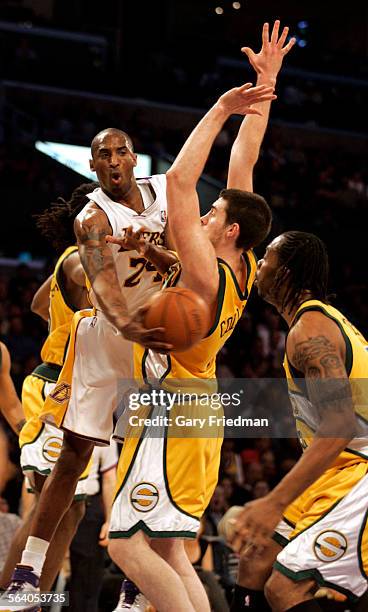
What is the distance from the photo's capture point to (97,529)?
688cm

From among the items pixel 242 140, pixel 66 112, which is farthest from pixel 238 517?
pixel 66 112

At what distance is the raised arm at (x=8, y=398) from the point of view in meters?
5.51

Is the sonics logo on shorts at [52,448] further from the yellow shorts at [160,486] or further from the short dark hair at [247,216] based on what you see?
the short dark hair at [247,216]

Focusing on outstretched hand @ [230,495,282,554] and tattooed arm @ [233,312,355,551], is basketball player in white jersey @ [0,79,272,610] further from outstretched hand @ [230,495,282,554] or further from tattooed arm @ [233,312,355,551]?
outstretched hand @ [230,495,282,554]

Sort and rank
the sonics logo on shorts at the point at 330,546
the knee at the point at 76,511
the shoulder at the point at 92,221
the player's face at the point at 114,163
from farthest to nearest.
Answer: the knee at the point at 76,511 → the player's face at the point at 114,163 → the shoulder at the point at 92,221 → the sonics logo on shorts at the point at 330,546

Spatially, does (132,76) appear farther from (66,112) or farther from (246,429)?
(246,429)

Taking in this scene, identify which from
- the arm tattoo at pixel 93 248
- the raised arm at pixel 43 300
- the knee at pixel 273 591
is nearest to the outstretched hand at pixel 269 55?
the arm tattoo at pixel 93 248

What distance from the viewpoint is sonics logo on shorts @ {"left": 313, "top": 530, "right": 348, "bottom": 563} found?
379cm

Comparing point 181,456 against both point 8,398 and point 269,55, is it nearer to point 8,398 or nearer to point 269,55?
point 8,398

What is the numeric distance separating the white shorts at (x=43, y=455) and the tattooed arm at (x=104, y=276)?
1505mm

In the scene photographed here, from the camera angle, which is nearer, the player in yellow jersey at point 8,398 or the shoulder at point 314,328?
the shoulder at point 314,328

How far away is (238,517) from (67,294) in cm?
244

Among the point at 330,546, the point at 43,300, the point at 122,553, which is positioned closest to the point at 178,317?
the point at 122,553

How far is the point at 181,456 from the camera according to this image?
4023 mm
